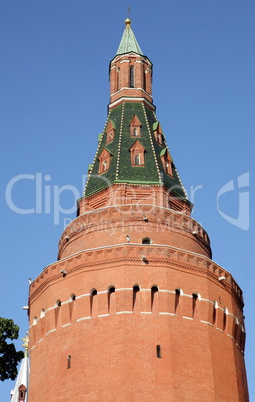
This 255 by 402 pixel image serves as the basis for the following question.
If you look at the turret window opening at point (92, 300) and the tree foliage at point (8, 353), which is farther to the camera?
the turret window opening at point (92, 300)

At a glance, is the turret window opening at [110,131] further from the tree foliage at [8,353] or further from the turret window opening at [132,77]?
the tree foliage at [8,353]

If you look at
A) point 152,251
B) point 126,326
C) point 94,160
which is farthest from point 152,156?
point 126,326

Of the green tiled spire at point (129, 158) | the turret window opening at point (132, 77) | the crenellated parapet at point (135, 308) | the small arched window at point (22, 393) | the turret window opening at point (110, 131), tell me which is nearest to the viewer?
the crenellated parapet at point (135, 308)

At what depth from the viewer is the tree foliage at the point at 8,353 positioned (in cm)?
2942

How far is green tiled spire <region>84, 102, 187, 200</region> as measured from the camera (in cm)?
4184

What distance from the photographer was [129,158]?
42.7m

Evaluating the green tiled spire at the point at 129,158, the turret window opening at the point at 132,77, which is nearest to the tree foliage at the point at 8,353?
the green tiled spire at the point at 129,158

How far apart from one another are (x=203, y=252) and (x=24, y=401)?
14.1m

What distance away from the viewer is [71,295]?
36.4 meters

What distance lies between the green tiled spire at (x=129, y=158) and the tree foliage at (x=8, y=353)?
13.6 meters

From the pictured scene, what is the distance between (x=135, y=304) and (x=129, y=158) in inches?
411

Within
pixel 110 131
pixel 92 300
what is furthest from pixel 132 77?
pixel 92 300

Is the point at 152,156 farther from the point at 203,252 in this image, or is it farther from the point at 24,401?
the point at 24,401

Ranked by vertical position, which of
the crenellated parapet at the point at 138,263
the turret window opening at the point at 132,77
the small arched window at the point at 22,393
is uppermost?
the turret window opening at the point at 132,77
